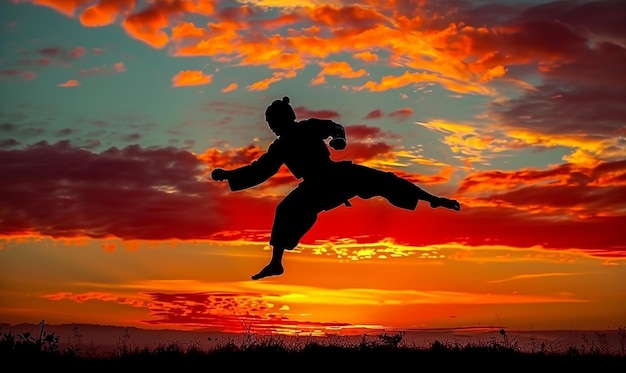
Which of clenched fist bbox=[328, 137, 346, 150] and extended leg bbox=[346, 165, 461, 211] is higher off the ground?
clenched fist bbox=[328, 137, 346, 150]

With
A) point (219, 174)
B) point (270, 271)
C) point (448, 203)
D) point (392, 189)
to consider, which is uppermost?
point (219, 174)

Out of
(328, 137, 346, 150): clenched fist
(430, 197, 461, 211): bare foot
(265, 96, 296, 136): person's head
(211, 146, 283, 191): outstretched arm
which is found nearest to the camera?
(328, 137, 346, 150): clenched fist

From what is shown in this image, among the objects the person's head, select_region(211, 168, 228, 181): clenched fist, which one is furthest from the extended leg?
select_region(211, 168, 228, 181): clenched fist

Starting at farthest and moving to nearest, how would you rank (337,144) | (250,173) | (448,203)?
(250,173) → (448,203) → (337,144)

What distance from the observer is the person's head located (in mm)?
14523

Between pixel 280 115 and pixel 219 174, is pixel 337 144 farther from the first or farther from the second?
pixel 219 174

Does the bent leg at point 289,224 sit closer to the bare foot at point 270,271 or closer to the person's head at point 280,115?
the bare foot at point 270,271

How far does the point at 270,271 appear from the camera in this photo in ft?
47.9

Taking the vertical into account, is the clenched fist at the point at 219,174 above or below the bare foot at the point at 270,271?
above

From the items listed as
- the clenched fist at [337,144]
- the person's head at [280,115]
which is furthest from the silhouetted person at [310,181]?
the clenched fist at [337,144]

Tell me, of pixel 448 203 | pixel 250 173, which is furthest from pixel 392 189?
pixel 250 173

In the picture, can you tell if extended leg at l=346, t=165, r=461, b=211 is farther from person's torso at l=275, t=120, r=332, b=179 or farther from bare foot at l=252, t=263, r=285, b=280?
bare foot at l=252, t=263, r=285, b=280

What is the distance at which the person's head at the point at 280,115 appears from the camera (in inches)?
572

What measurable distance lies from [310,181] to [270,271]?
5.72 ft
